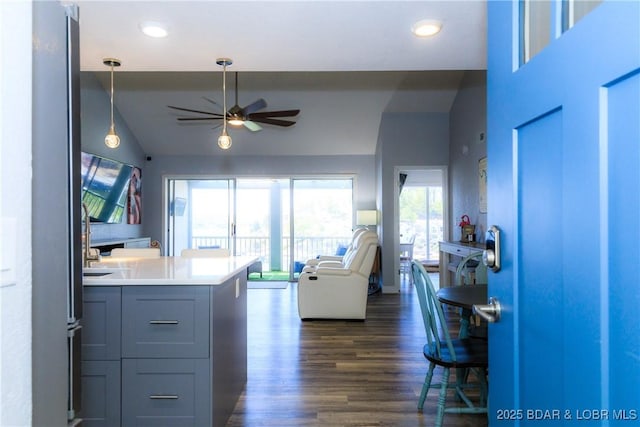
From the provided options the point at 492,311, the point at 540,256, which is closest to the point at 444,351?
the point at 492,311

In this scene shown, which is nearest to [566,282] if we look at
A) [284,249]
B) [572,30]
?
[572,30]

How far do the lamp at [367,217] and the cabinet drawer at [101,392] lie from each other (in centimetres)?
528

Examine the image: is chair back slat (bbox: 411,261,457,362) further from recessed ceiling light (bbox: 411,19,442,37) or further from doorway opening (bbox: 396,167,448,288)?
doorway opening (bbox: 396,167,448,288)

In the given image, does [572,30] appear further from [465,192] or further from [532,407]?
[465,192]

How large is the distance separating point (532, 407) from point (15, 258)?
1112 mm

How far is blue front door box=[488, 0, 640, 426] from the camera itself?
0.59 m

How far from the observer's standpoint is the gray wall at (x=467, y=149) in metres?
4.74

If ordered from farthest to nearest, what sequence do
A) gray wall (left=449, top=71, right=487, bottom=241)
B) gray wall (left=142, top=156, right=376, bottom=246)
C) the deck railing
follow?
the deck railing
gray wall (left=142, top=156, right=376, bottom=246)
gray wall (left=449, top=71, right=487, bottom=241)

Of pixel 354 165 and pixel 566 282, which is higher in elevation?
pixel 354 165

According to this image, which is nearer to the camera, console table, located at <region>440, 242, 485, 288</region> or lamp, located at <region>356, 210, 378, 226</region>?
console table, located at <region>440, 242, 485, 288</region>

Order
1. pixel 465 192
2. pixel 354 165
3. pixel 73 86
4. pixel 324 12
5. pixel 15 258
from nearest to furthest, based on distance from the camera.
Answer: pixel 15 258 → pixel 73 86 → pixel 324 12 → pixel 465 192 → pixel 354 165

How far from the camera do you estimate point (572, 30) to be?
2.28 feet

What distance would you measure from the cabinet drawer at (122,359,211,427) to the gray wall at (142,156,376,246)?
18.4 ft

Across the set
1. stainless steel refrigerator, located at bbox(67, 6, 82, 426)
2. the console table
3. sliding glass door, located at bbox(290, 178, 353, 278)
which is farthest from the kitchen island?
sliding glass door, located at bbox(290, 178, 353, 278)
